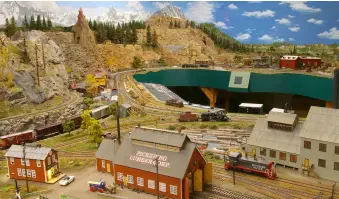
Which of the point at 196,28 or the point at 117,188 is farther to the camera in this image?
the point at 196,28

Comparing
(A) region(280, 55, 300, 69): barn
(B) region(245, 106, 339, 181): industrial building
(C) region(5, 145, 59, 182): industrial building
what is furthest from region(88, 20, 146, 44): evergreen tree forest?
(B) region(245, 106, 339, 181): industrial building

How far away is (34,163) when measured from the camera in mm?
32375

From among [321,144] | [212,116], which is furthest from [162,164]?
[212,116]

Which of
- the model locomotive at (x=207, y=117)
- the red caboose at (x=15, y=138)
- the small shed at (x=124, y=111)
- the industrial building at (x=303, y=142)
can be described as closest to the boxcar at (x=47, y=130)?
the red caboose at (x=15, y=138)

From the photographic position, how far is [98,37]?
107000 millimetres

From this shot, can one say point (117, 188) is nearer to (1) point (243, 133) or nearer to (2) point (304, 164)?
(2) point (304, 164)

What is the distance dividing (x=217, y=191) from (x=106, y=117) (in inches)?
1344

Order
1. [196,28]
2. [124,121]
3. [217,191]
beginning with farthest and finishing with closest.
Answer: [196,28]
[124,121]
[217,191]

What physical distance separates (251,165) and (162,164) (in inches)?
370

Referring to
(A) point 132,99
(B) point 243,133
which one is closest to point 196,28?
(A) point 132,99

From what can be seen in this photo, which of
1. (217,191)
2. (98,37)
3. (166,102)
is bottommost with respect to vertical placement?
(217,191)

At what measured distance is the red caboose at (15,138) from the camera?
44.4 meters

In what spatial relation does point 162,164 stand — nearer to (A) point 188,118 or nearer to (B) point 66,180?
(B) point 66,180

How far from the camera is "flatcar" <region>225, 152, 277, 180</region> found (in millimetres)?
31547
